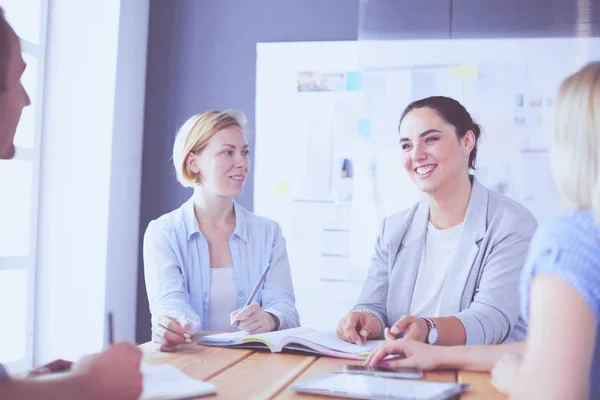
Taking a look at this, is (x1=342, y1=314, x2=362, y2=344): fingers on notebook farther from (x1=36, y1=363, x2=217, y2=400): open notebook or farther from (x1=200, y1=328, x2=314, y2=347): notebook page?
(x1=36, y1=363, x2=217, y2=400): open notebook

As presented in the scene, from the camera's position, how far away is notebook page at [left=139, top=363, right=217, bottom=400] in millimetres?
1049

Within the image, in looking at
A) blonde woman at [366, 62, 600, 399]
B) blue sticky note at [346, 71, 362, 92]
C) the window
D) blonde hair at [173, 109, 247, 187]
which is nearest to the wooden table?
blonde woman at [366, 62, 600, 399]

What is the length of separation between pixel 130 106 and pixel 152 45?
41 cm

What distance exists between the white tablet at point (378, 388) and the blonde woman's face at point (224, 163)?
135 centimetres

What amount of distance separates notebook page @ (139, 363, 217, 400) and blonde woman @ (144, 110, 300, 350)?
25.5 inches

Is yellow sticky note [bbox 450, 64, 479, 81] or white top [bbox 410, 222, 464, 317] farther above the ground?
yellow sticky note [bbox 450, 64, 479, 81]

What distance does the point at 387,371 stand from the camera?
126 cm

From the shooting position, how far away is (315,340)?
1.52 metres

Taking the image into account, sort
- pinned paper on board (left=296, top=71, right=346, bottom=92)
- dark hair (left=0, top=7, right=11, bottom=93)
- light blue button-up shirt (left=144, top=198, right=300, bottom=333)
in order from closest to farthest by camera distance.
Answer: dark hair (left=0, top=7, right=11, bottom=93) → light blue button-up shirt (left=144, top=198, right=300, bottom=333) → pinned paper on board (left=296, top=71, right=346, bottom=92)

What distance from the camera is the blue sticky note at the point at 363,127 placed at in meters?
3.21

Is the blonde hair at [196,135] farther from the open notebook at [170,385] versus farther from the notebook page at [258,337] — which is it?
the open notebook at [170,385]

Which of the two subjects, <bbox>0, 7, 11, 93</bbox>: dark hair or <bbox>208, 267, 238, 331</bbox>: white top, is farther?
<bbox>208, 267, 238, 331</bbox>: white top

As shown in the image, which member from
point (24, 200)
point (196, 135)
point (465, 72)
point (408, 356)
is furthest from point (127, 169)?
point (408, 356)

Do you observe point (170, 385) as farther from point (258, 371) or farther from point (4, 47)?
point (4, 47)
